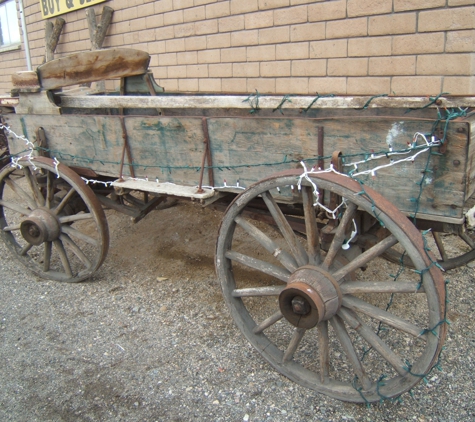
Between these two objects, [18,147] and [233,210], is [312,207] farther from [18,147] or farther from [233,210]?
[18,147]

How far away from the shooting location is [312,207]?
2.34 meters

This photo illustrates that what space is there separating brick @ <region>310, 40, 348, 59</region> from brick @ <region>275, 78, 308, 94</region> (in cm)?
28

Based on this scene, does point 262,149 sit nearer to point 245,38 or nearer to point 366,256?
point 366,256

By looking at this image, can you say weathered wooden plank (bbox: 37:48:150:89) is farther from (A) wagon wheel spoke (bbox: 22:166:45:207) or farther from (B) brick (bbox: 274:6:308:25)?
(B) brick (bbox: 274:6:308:25)

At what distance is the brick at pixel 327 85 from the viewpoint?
442 cm

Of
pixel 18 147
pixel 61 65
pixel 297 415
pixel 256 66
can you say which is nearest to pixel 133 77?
pixel 61 65

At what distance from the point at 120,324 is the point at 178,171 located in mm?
1192

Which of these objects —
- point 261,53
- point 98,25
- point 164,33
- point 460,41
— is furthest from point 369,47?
point 98,25

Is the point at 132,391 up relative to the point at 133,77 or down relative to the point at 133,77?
down

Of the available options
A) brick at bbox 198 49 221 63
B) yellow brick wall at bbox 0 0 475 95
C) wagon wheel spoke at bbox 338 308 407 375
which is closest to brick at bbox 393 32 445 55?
yellow brick wall at bbox 0 0 475 95

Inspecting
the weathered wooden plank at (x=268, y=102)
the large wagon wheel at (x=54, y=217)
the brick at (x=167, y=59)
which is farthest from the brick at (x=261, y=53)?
the large wagon wheel at (x=54, y=217)

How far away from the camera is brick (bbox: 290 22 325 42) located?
4.43 m

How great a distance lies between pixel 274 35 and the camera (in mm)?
4809

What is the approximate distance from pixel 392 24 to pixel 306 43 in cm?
90
